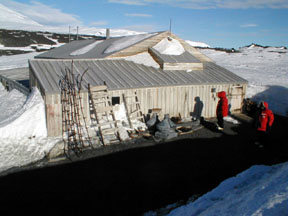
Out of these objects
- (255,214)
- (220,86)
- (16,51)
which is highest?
(16,51)

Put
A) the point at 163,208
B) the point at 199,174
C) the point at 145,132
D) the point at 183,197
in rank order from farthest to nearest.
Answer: the point at 145,132 → the point at 199,174 → the point at 183,197 → the point at 163,208

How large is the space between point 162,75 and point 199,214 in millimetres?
11358

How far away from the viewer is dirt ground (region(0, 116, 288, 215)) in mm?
7223

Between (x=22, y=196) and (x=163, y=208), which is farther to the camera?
(x=22, y=196)

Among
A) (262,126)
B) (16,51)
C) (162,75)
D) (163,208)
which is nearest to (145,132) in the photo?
(162,75)

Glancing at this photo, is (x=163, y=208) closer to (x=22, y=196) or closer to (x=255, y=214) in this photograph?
(x=255, y=214)

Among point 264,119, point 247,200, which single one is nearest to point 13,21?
point 264,119

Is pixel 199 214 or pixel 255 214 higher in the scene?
pixel 255 214

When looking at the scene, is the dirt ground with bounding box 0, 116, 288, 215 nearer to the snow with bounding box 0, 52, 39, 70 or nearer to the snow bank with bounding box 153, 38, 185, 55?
the snow bank with bounding box 153, 38, 185, 55

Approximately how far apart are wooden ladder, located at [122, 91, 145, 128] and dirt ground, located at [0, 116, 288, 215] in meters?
1.95

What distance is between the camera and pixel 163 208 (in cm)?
682

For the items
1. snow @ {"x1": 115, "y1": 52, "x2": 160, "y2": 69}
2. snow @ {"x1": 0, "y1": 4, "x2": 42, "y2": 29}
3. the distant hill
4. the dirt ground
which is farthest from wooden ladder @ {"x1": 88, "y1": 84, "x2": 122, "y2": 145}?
snow @ {"x1": 0, "y1": 4, "x2": 42, "y2": 29}

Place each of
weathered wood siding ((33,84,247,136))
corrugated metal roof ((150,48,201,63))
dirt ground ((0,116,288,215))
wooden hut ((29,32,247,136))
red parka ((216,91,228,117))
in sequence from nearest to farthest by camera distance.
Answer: dirt ground ((0,116,288,215)) < weathered wood siding ((33,84,247,136)) < wooden hut ((29,32,247,136)) < red parka ((216,91,228,117)) < corrugated metal roof ((150,48,201,63))

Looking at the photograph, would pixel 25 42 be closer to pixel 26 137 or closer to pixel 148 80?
pixel 148 80
